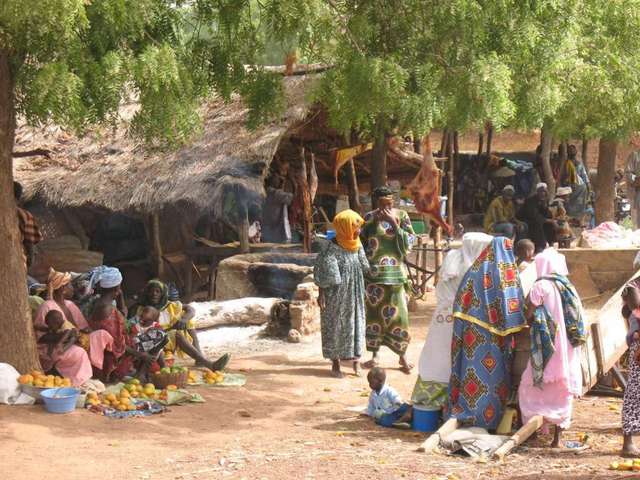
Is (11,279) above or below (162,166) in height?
below

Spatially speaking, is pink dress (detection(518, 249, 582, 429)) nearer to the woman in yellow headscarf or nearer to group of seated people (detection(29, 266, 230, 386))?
the woman in yellow headscarf

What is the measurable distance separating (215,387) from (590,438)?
3.47 m

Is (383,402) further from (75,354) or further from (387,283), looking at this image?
(75,354)

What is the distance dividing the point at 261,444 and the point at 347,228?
115 inches

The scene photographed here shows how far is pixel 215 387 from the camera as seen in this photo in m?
8.90

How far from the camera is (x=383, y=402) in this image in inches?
298

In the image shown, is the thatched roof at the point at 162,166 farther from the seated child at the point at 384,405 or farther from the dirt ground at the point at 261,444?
the seated child at the point at 384,405

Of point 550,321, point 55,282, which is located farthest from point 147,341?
point 550,321

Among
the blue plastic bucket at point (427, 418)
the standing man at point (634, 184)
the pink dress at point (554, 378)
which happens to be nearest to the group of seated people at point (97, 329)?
the blue plastic bucket at point (427, 418)

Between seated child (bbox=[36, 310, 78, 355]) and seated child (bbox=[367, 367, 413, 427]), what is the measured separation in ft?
8.53

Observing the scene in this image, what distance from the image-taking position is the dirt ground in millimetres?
6152

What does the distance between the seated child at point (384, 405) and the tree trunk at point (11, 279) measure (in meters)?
2.87

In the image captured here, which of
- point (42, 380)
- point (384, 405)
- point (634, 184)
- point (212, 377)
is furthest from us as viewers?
point (634, 184)

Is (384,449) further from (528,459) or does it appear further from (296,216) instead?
(296,216)
